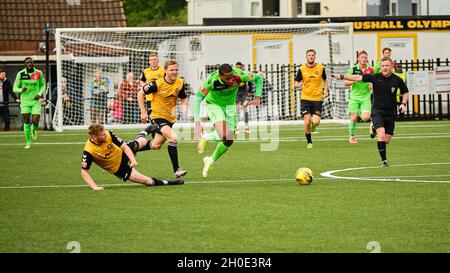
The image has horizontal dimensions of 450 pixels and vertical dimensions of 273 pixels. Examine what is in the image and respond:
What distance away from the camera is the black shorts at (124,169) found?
15.6 metres

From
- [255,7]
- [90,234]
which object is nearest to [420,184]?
[90,234]

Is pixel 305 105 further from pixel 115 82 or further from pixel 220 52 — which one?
pixel 220 52

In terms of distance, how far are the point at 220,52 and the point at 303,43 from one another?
3476 millimetres

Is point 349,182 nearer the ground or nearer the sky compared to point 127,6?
nearer the ground

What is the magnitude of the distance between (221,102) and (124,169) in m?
3.48

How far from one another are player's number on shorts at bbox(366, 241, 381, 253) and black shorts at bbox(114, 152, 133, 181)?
20.2ft

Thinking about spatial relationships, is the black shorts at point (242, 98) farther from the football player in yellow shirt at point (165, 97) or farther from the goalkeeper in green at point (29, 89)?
the football player in yellow shirt at point (165, 97)

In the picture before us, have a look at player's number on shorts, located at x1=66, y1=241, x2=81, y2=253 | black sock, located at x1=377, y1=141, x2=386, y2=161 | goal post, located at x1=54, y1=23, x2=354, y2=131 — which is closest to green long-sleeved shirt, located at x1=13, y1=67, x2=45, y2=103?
goal post, located at x1=54, y1=23, x2=354, y2=131

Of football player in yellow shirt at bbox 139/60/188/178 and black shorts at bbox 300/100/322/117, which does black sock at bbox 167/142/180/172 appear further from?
black shorts at bbox 300/100/322/117

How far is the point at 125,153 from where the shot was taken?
614 inches

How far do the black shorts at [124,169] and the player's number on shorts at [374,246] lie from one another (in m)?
6.15

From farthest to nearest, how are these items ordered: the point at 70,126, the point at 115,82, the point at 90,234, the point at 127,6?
the point at 127,6 < the point at 115,82 < the point at 70,126 < the point at 90,234

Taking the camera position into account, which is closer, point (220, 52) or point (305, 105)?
point (305, 105)

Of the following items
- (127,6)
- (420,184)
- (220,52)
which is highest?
(127,6)
